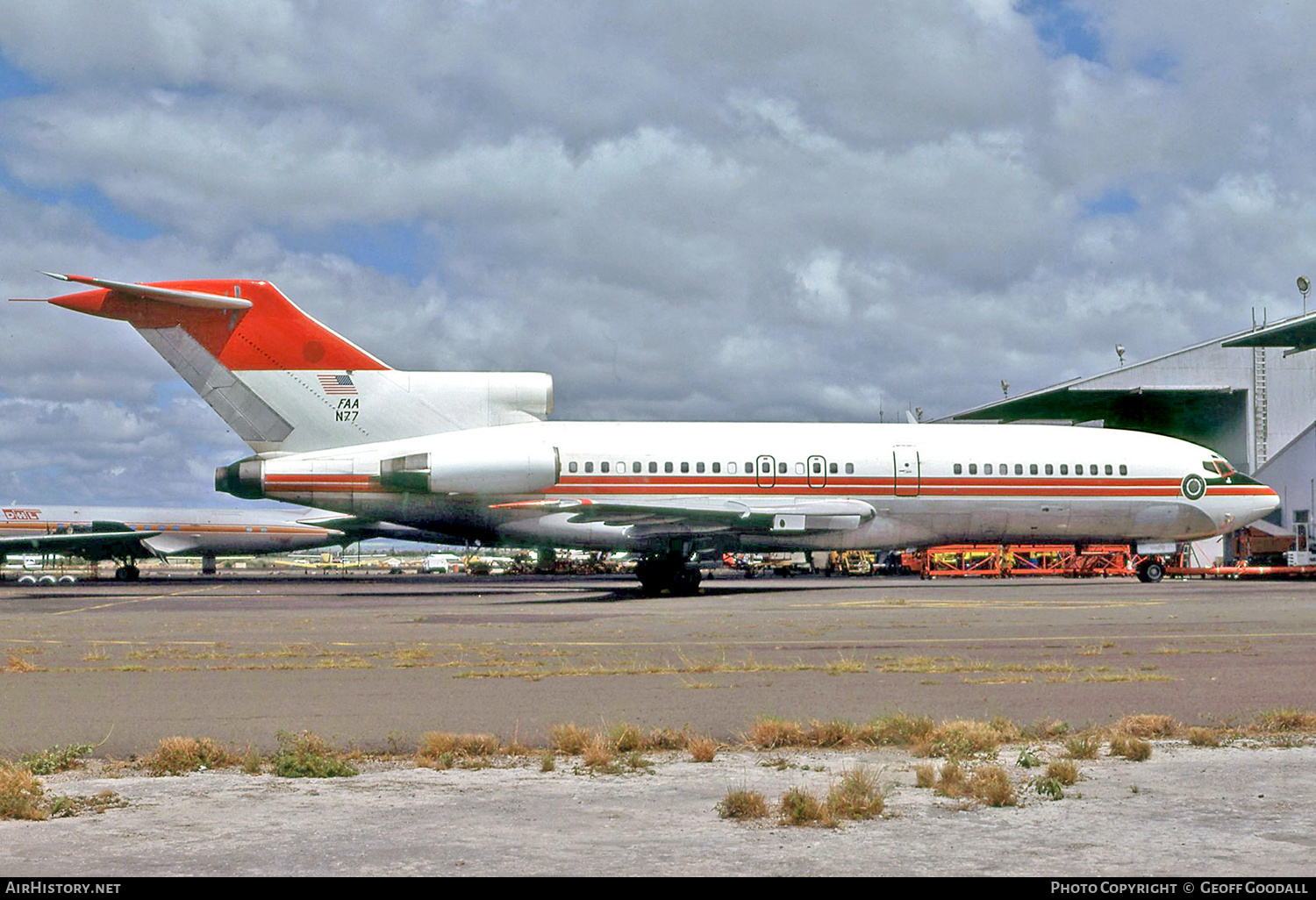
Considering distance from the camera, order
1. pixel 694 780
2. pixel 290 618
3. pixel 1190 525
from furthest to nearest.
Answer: pixel 1190 525, pixel 290 618, pixel 694 780

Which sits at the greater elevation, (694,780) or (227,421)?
(227,421)

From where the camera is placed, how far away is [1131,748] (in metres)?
8.62

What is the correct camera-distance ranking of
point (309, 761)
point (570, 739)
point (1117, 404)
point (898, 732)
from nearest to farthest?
1. point (309, 761)
2. point (570, 739)
3. point (898, 732)
4. point (1117, 404)

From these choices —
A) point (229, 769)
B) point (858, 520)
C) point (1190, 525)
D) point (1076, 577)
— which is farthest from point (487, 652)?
point (1076, 577)

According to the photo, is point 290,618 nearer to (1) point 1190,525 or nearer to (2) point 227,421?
(2) point 227,421

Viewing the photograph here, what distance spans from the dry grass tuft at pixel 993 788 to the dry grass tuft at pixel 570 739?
9.58 ft

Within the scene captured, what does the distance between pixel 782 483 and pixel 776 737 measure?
79.1 feet

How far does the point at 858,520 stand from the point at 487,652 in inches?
727

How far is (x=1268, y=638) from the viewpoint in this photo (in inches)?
690

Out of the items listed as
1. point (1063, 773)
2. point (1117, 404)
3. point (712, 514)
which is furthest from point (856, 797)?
point (1117, 404)

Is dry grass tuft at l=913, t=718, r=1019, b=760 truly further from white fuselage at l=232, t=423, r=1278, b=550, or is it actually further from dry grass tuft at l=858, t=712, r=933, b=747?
white fuselage at l=232, t=423, r=1278, b=550

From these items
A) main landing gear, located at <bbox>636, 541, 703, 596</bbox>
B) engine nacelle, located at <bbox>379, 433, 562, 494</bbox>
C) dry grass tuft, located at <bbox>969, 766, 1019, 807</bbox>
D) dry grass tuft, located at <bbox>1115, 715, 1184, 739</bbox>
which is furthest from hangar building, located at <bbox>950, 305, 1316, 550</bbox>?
dry grass tuft, located at <bbox>969, 766, 1019, 807</bbox>

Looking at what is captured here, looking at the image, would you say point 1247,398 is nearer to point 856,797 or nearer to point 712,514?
point 712,514

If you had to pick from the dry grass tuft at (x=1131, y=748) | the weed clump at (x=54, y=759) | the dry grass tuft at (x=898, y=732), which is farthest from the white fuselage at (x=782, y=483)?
the dry grass tuft at (x=1131, y=748)
